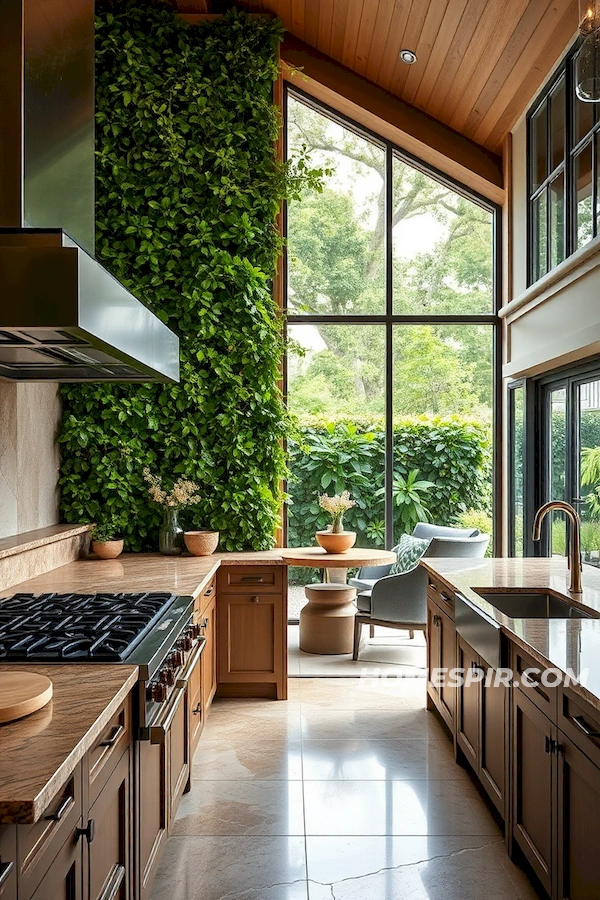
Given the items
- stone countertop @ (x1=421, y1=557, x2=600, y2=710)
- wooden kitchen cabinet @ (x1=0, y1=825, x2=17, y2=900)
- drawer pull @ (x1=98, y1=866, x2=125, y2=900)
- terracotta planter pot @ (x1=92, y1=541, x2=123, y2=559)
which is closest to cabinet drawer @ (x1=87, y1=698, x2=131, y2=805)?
drawer pull @ (x1=98, y1=866, x2=125, y2=900)

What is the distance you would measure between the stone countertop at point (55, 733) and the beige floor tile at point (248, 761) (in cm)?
175

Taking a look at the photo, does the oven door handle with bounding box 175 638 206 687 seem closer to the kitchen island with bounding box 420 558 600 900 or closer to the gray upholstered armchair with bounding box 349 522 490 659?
the kitchen island with bounding box 420 558 600 900

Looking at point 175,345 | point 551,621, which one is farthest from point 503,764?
point 175,345

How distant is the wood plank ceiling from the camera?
4.81 m

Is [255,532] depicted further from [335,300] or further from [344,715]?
[335,300]

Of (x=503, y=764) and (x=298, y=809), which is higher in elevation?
(x=503, y=764)

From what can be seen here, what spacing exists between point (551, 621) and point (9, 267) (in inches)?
82.0

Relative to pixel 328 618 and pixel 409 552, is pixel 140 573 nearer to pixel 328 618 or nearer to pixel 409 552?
pixel 328 618

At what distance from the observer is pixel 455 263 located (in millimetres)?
6355

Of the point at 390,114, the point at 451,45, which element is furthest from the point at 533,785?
the point at 390,114

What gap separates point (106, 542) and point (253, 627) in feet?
3.31

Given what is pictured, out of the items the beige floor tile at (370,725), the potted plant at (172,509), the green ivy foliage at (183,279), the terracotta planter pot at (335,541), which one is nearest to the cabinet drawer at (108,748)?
the beige floor tile at (370,725)

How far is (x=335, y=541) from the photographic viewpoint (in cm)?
553

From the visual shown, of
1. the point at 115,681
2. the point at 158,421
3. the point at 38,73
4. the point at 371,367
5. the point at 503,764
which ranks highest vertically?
the point at 38,73
